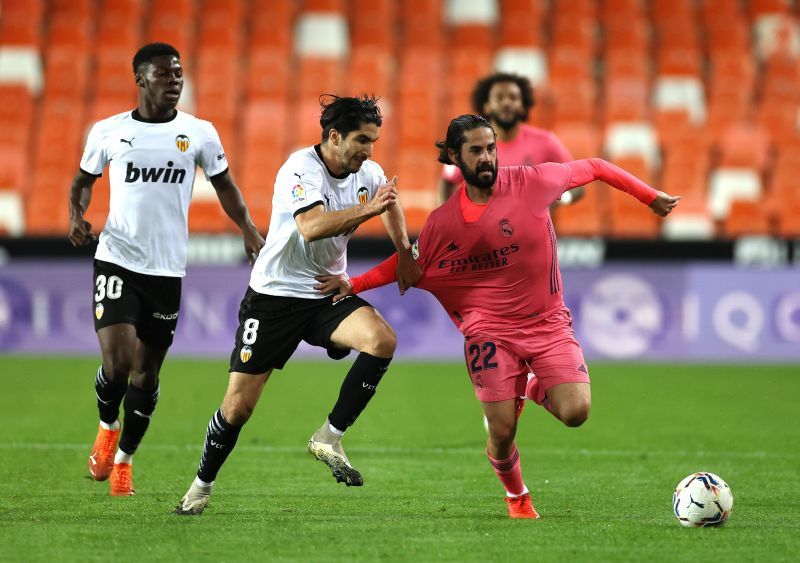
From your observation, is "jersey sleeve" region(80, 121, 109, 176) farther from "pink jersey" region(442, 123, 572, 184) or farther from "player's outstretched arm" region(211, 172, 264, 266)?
"pink jersey" region(442, 123, 572, 184)

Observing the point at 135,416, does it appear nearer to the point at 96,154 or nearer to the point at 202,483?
the point at 202,483

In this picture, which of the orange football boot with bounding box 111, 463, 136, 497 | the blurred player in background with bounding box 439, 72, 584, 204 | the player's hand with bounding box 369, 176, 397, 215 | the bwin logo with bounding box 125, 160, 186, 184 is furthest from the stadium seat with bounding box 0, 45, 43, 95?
the player's hand with bounding box 369, 176, 397, 215

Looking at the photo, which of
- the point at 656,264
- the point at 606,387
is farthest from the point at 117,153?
the point at 656,264

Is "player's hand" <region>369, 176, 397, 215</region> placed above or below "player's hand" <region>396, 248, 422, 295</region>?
above

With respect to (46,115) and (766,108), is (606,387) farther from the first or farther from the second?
(46,115)

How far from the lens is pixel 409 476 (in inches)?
295

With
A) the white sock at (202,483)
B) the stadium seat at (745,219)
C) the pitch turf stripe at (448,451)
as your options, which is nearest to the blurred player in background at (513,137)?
the pitch turf stripe at (448,451)

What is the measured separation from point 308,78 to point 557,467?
10.9 meters

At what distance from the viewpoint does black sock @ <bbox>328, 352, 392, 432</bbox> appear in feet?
20.2

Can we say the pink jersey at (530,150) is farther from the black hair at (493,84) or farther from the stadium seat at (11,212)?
the stadium seat at (11,212)

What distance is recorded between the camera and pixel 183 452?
8.42 m

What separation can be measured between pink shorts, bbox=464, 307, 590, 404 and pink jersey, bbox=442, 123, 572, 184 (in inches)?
101

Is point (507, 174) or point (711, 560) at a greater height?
point (507, 174)

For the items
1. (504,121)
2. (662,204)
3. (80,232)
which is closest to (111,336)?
(80,232)
